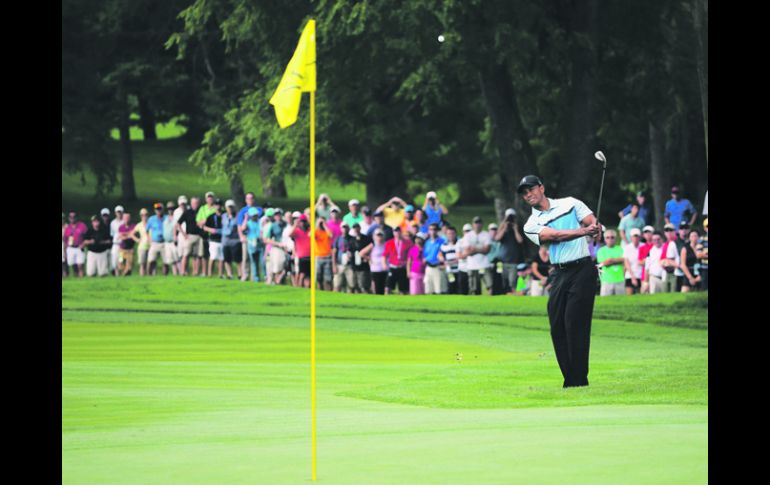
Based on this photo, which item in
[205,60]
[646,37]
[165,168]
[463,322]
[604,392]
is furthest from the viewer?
[165,168]

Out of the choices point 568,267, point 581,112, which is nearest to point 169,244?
point 581,112

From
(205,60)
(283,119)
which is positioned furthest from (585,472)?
(205,60)

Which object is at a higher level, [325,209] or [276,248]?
[325,209]

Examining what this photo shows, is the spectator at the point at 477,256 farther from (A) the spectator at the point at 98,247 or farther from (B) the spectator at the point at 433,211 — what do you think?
(A) the spectator at the point at 98,247

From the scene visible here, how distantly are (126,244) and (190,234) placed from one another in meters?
2.67

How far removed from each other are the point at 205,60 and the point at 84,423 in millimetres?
46652

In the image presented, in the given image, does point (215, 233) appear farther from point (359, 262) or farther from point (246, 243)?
point (359, 262)

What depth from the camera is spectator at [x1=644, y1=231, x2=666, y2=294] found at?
28.8 meters

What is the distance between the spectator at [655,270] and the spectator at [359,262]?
5.57 metres

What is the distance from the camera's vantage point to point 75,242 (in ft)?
127

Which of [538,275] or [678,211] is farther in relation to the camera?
[678,211]

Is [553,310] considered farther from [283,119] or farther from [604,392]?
[283,119]

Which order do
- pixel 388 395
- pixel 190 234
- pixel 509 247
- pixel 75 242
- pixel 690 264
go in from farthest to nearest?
pixel 75 242, pixel 190 234, pixel 509 247, pixel 690 264, pixel 388 395

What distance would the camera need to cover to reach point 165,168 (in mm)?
80125
